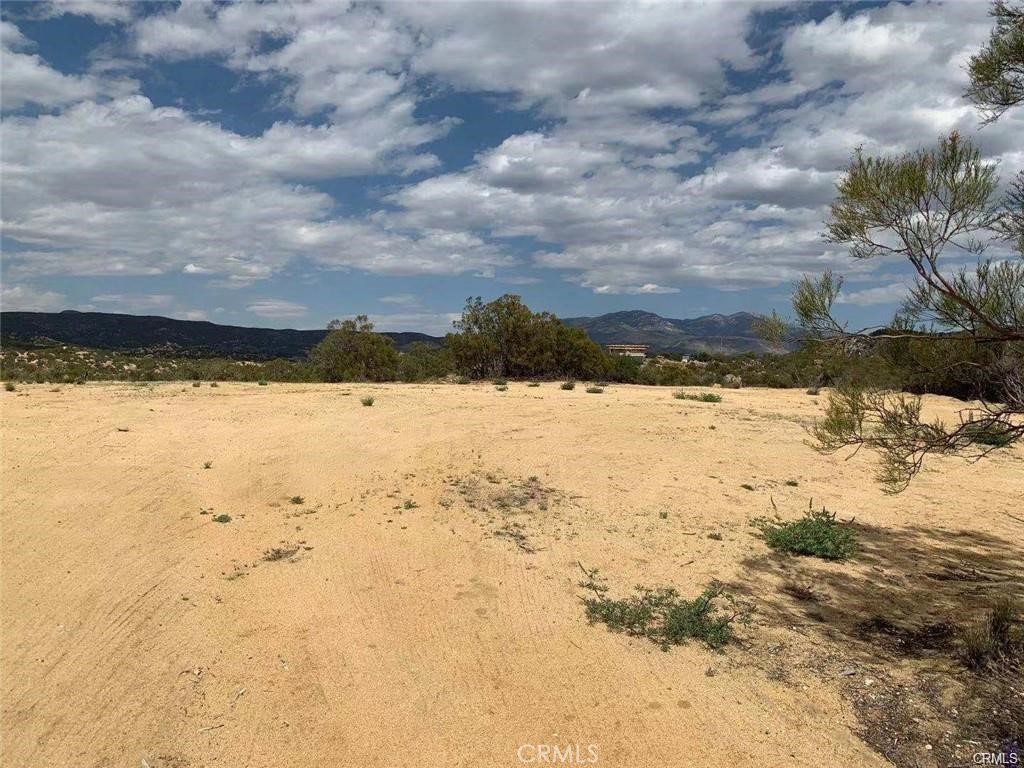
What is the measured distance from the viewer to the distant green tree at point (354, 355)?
28969mm

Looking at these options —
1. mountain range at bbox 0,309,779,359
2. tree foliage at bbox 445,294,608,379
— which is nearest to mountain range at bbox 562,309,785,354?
mountain range at bbox 0,309,779,359

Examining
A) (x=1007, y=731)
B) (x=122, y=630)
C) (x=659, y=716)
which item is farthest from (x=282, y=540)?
(x=1007, y=731)

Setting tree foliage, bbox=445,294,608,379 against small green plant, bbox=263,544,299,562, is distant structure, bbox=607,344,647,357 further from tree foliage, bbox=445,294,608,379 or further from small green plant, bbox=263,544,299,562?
small green plant, bbox=263,544,299,562

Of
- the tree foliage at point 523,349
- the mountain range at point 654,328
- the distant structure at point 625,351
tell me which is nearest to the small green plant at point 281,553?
the tree foliage at point 523,349

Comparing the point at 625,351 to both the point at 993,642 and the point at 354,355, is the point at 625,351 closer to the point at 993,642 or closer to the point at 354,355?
the point at 354,355

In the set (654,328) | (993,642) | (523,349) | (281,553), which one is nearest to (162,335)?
(523,349)

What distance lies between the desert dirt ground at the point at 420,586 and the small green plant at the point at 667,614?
15cm

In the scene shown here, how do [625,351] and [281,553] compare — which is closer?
[281,553]

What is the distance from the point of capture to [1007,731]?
385cm

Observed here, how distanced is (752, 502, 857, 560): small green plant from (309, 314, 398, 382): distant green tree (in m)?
23.2

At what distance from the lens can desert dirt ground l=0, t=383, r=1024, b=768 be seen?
3.95m

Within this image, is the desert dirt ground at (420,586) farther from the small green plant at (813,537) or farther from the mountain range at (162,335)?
the mountain range at (162,335)

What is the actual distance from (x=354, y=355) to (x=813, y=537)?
82.1 feet

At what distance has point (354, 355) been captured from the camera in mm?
29578
